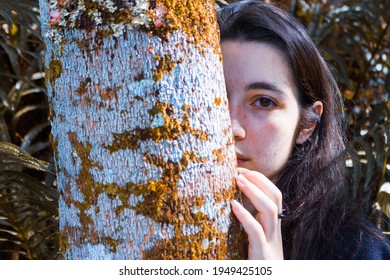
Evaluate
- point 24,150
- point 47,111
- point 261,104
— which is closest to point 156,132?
point 261,104

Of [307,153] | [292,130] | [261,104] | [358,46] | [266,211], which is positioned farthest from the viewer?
[358,46]

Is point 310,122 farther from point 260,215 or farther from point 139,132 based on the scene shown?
point 139,132

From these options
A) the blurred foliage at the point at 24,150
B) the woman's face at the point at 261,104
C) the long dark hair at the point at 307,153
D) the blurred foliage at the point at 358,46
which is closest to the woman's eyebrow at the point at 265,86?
the woman's face at the point at 261,104

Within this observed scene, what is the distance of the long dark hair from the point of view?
167cm

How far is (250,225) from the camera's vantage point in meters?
1.11

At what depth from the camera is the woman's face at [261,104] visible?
1.55 m

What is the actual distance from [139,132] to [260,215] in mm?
360

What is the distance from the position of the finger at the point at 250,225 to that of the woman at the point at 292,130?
0.93 ft

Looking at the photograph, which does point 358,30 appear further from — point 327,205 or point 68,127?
point 68,127

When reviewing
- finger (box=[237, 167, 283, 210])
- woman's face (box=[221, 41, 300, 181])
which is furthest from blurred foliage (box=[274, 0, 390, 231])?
finger (box=[237, 167, 283, 210])

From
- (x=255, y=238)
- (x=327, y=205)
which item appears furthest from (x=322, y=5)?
(x=255, y=238)

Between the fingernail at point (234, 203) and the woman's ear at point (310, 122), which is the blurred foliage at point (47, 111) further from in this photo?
the fingernail at point (234, 203)

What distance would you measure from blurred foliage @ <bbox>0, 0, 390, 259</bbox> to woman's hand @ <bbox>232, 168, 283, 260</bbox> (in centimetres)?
93

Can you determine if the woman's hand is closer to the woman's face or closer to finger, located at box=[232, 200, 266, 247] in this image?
finger, located at box=[232, 200, 266, 247]
